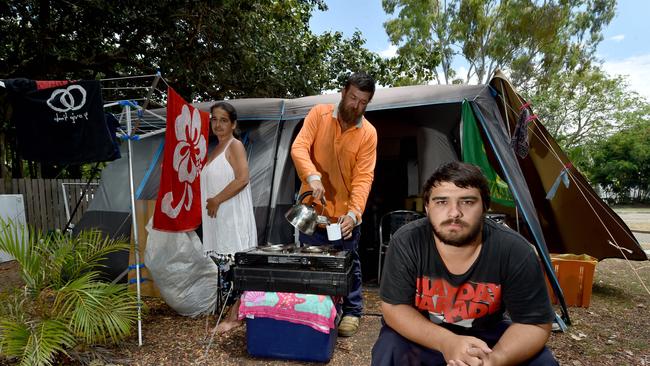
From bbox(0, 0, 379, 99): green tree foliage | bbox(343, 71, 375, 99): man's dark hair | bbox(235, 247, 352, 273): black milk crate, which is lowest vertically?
bbox(235, 247, 352, 273): black milk crate

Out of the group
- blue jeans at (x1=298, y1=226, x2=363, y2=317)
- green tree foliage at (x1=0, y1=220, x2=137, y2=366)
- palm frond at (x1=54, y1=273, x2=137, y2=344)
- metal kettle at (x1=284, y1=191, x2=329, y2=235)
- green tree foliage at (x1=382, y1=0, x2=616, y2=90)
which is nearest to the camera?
green tree foliage at (x1=0, y1=220, x2=137, y2=366)

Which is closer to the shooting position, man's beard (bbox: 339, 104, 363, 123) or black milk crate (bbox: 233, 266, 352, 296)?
black milk crate (bbox: 233, 266, 352, 296)

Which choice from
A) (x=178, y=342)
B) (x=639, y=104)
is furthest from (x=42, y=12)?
(x=639, y=104)

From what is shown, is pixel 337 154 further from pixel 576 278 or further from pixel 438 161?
pixel 576 278

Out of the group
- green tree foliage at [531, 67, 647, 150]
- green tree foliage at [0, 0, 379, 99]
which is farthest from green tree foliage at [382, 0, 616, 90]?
green tree foliage at [0, 0, 379, 99]

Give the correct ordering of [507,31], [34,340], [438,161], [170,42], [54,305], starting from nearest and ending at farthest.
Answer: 1. [34,340]
2. [54,305]
3. [438,161]
4. [170,42]
5. [507,31]

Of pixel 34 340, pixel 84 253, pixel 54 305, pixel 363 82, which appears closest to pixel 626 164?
pixel 363 82

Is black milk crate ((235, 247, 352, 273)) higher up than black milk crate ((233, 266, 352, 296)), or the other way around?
black milk crate ((235, 247, 352, 273))

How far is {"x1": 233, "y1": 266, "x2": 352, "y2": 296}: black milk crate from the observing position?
238 cm

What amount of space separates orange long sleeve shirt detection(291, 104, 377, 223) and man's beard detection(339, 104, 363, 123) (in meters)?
0.06

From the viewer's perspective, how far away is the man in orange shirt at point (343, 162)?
2.88 meters

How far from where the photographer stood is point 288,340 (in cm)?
254

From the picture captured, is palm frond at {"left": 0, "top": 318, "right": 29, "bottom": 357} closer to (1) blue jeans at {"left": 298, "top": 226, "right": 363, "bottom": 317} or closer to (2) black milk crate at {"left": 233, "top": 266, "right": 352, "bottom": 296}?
(2) black milk crate at {"left": 233, "top": 266, "right": 352, "bottom": 296}

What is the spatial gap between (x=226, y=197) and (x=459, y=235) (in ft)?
6.62
